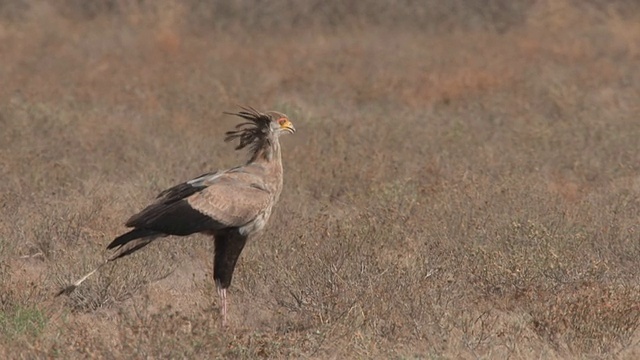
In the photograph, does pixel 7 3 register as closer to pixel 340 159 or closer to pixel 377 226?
pixel 340 159

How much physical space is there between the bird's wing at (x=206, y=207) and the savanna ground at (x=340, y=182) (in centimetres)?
55

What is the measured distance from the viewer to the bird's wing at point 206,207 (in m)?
6.86

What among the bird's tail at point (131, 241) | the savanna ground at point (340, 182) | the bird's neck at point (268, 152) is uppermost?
the bird's neck at point (268, 152)

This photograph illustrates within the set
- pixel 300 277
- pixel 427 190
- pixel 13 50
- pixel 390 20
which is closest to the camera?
pixel 300 277

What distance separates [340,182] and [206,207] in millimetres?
4102

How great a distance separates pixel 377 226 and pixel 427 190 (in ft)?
5.50

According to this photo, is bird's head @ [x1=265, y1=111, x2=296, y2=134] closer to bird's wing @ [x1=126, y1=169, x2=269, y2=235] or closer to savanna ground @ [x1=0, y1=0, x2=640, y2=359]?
bird's wing @ [x1=126, y1=169, x2=269, y2=235]

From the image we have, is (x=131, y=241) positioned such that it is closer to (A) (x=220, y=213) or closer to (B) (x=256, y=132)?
(A) (x=220, y=213)

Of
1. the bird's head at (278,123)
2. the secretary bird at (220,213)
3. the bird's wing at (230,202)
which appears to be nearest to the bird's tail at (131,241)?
the secretary bird at (220,213)

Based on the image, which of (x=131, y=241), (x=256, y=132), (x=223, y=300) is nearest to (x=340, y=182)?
(x=256, y=132)

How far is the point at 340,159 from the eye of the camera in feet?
38.0

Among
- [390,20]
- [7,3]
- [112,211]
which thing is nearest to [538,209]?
[112,211]

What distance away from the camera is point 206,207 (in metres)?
6.93

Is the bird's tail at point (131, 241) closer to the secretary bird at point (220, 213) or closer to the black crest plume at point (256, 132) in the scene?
the secretary bird at point (220, 213)
